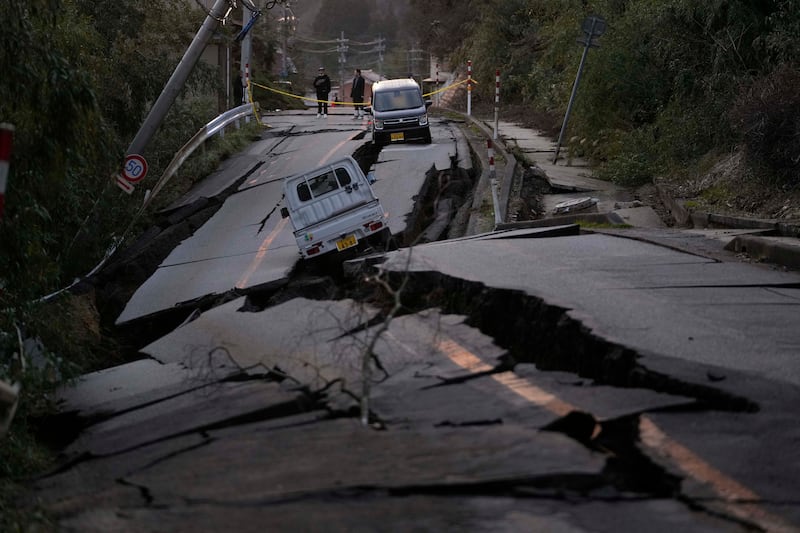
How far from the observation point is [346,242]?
590 inches

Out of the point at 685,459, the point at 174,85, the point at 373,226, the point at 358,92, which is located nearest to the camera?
the point at 685,459

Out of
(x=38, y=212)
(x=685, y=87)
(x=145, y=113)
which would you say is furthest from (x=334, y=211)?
(x=145, y=113)

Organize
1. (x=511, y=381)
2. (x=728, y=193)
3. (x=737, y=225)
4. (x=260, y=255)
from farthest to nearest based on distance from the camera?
(x=728, y=193) < (x=260, y=255) < (x=737, y=225) < (x=511, y=381)

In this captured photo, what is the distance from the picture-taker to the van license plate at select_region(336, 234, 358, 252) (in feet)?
49.0

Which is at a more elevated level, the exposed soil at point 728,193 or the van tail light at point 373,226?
the exposed soil at point 728,193

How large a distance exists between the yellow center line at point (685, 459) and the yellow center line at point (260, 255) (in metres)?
7.19

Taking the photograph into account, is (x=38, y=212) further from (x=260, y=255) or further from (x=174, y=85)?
(x=174, y=85)

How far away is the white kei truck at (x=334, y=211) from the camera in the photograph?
14922mm

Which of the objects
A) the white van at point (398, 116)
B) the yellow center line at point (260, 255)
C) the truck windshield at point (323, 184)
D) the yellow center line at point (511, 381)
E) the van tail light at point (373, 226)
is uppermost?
the white van at point (398, 116)

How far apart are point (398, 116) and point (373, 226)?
1250 centimetres

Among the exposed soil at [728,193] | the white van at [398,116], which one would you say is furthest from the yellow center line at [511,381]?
the white van at [398,116]

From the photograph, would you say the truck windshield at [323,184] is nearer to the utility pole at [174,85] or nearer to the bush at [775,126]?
the utility pole at [174,85]

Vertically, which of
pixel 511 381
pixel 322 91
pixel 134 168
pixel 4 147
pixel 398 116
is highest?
pixel 4 147

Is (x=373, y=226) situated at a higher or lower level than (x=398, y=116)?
lower
